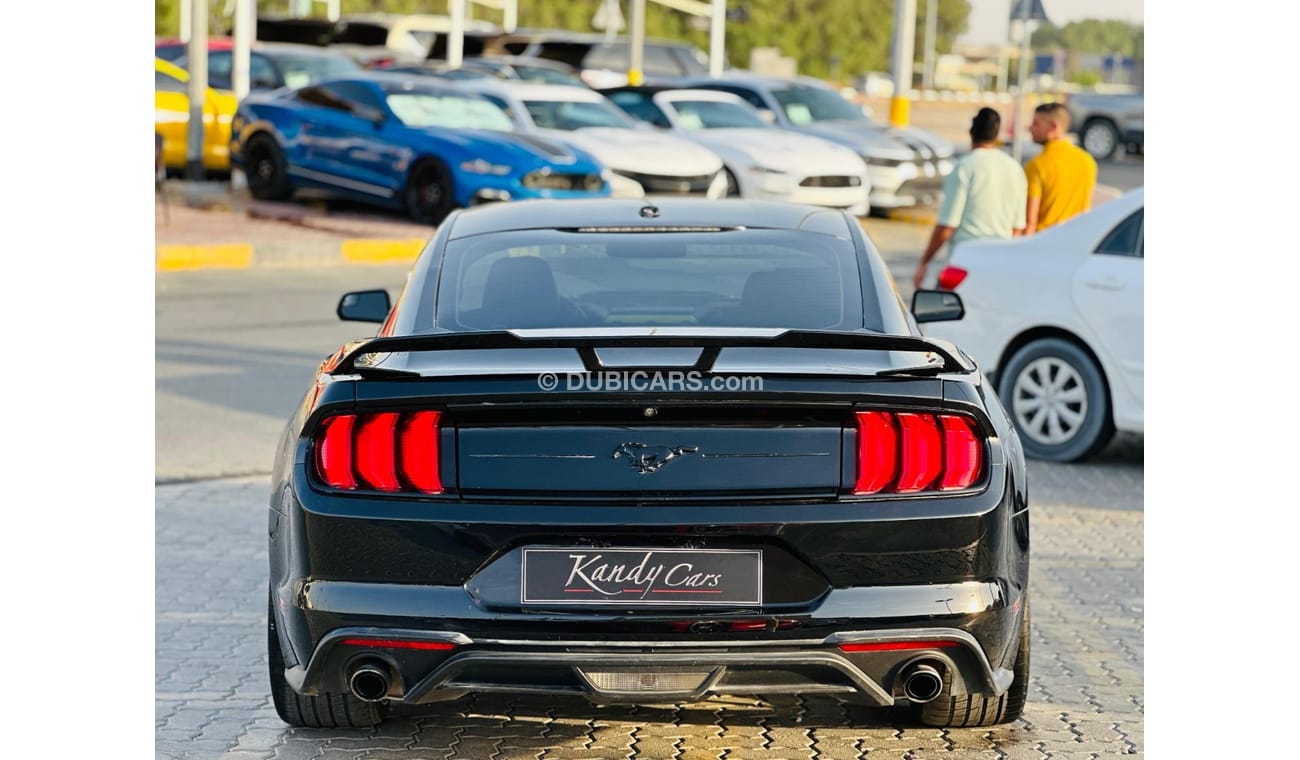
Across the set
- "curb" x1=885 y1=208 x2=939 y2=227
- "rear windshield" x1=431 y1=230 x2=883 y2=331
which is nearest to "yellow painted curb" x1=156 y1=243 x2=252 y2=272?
"curb" x1=885 y1=208 x2=939 y2=227

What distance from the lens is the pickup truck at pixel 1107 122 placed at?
137 ft

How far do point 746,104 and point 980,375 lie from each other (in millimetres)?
20937

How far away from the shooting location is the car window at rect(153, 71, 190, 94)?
25.6m

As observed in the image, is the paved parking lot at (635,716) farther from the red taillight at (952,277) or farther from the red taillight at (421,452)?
the red taillight at (952,277)

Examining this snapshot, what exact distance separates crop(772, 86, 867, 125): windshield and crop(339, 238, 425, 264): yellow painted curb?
7.67 metres

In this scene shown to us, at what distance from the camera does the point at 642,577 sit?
4375mm

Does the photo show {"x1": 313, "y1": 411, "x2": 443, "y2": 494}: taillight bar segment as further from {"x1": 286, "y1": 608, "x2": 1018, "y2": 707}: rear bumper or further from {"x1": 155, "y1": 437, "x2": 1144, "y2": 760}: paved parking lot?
{"x1": 155, "y1": 437, "x2": 1144, "y2": 760}: paved parking lot

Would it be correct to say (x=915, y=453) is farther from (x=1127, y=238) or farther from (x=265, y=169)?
(x=265, y=169)

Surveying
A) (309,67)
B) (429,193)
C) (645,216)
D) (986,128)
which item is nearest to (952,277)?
Answer: (986,128)

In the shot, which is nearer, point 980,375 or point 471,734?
point 980,375

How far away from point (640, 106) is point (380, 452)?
20.8 m

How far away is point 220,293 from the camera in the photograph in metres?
16.3
